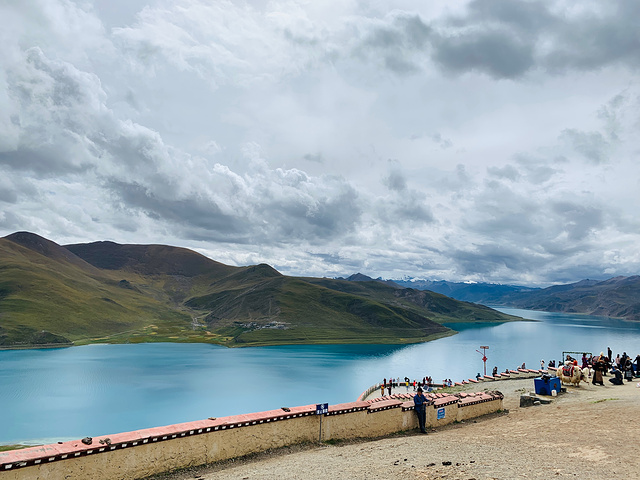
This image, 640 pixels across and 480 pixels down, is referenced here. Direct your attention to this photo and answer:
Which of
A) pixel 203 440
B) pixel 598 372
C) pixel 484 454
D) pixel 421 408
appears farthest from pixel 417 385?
pixel 203 440

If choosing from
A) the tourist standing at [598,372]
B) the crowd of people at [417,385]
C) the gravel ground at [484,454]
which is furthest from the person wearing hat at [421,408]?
the crowd of people at [417,385]

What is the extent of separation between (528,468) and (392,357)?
5762 inches

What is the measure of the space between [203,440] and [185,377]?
106 meters

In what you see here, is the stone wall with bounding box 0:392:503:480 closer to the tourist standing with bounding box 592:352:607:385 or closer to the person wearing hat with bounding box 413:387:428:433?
the person wearing hat with bounding box 413:387:428:433

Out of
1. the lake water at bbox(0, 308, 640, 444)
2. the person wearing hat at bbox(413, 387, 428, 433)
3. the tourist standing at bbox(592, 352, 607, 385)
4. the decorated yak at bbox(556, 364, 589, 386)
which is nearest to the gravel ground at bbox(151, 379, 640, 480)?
the person wearing hat at bbox(413, 387, 428, 433)

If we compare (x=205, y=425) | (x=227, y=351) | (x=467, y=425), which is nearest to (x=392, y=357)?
(x=227, y=351)

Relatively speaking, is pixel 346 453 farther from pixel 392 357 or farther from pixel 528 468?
pixel 392 357

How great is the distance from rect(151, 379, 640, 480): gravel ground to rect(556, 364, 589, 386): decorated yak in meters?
8.37

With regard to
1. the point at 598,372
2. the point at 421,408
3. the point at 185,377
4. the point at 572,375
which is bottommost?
the point at 185,377

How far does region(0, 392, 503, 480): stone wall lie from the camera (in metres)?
11.4

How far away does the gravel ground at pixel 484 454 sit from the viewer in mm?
11914

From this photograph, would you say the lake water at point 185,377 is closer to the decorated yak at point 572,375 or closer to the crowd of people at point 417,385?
the crowd of people at point 417,385

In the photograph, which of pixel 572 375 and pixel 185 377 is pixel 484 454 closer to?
pixel 572 375

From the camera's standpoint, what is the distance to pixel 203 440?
47.2 ft
